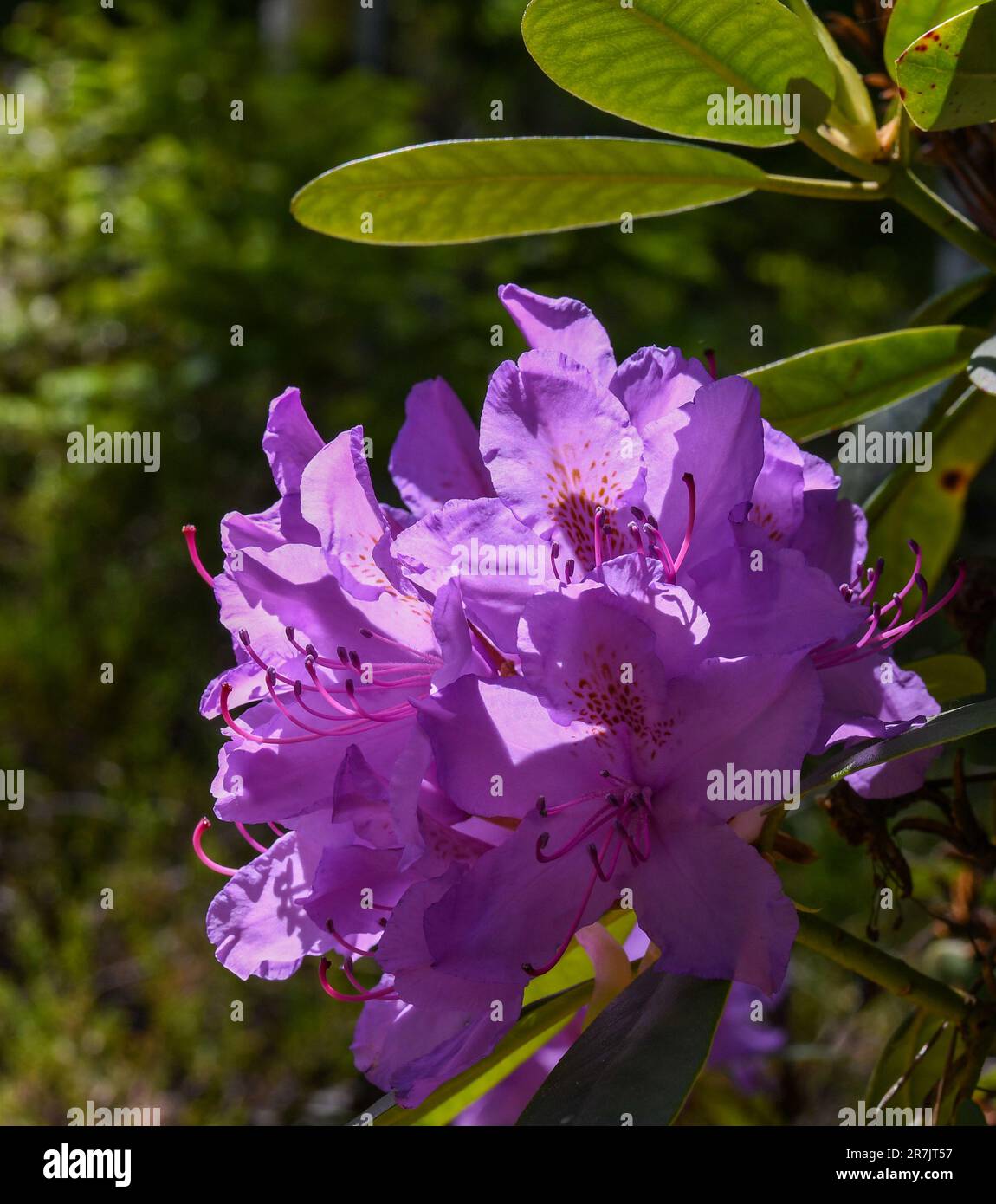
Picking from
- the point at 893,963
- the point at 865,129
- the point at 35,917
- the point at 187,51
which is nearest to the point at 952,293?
the point at 865,129

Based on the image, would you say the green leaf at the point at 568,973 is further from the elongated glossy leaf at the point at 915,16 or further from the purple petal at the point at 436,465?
the elongated glossy leaf at the point at 915,16

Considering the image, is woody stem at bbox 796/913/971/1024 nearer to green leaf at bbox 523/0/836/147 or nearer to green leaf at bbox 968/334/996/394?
green leaf at bbox 968/334/996/394

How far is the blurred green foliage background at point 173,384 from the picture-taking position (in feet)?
7.73

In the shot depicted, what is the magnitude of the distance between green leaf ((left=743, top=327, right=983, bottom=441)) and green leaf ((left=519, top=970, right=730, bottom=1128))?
10.4 inches

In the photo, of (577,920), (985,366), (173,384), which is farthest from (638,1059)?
(173,384)

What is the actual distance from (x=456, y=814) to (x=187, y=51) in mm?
3412

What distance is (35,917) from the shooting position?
104 inches

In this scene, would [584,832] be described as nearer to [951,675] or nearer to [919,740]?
[919,740]

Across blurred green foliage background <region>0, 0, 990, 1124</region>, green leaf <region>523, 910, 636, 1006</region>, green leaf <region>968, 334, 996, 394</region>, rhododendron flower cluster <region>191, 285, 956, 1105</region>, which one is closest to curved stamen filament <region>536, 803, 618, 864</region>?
rhododendron flower cluster <region>191, 285, 956, 1105</region>

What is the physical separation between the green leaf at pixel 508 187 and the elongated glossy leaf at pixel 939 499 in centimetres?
17

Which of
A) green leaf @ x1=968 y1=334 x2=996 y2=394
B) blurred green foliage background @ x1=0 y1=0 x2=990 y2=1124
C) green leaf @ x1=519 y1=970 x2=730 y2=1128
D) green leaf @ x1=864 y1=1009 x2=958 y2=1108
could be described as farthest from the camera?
blurred green foliage background @ x1=0 y1=0 x2=990 y2=1124

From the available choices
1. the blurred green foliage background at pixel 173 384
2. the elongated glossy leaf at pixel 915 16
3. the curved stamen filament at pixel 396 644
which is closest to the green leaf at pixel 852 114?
the elongated glossy leaf at pixel 915 16

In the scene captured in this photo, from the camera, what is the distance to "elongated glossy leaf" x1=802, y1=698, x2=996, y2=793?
0.36 meters

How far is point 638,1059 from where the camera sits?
364 millimetres
